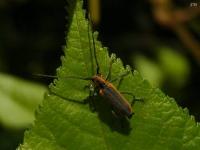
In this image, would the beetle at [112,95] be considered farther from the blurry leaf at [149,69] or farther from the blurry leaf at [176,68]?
the blurry leaf at [176,68]

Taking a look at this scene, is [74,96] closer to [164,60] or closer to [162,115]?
[162,115]

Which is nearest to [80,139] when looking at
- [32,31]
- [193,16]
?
[193,16]

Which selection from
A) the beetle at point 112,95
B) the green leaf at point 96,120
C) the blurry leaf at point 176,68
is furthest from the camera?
the blurry leaf at point 176,68

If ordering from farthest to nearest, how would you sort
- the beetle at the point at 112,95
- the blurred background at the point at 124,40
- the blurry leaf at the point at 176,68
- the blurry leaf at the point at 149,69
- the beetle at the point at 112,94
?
the blurry leaf at the point at 176,68 → the blurry leaf at the point at 149,69 → the blurred background at the point at 124,40 → the beetle at the point at 112,95 → the beetle at the point at 112,94

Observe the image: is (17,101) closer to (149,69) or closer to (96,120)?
(149,69)

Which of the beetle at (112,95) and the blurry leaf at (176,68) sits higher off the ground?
the beetle at (112,95)

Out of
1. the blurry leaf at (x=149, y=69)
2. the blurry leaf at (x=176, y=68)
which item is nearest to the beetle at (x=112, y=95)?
the blurry leaf at (x=149, y=69)
